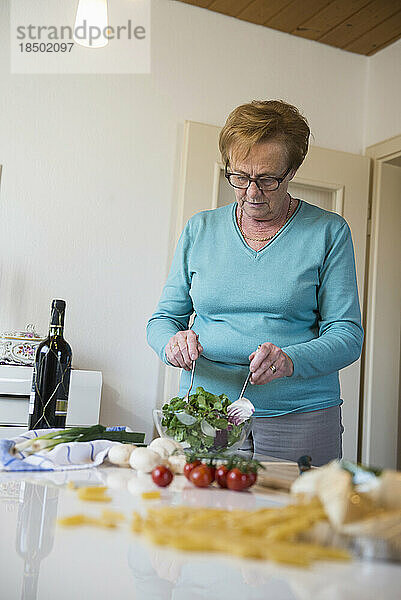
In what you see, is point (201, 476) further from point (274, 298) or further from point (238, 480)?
point (274, 298)

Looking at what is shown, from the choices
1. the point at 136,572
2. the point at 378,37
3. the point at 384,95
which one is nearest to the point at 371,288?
the point at 384,95

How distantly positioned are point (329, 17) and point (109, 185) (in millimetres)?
1225

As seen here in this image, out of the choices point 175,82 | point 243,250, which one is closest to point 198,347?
point 243,250

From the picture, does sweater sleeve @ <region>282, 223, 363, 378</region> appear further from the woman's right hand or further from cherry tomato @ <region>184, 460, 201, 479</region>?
cherry tomato @ <region>184, 460, 201, 479</region>

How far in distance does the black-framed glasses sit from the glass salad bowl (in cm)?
63

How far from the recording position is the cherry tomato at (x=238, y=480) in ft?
2.83

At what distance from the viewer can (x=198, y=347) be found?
1332 mm

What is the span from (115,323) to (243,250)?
1.31 metres

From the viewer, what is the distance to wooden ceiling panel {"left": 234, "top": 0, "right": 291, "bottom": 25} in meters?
2.97

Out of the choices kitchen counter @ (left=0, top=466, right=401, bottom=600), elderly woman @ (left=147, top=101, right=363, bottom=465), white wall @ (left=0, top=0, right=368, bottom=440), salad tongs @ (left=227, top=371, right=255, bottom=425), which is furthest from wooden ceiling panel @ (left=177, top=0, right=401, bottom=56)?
kitchen counter @ (left=0, top=466, right=401, bottom=600)

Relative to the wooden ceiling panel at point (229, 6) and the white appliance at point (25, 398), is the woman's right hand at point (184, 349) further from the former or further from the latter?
the wooden ceiling panel at point (229, 6)

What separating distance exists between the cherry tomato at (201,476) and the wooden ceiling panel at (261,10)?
2.55 meters

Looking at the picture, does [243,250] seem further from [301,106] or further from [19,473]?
[301,106]

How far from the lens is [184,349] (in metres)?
1.35
